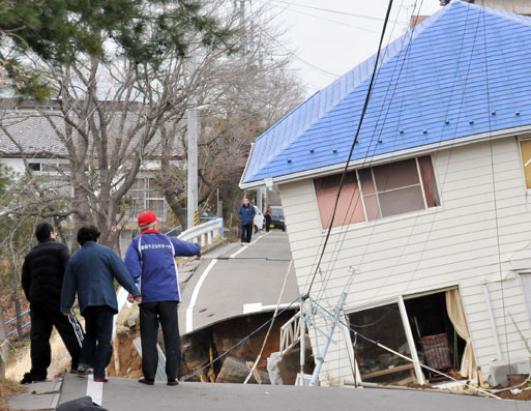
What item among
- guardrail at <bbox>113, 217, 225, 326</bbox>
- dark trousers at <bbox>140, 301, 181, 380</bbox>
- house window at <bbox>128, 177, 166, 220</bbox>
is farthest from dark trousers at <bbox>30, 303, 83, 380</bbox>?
house window at <bbox>128, 177, 166, 220</bbox>

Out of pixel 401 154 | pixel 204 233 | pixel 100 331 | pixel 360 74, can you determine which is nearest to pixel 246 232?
pixel 204 233

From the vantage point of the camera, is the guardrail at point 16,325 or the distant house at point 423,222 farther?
the guardrail at point 16,325

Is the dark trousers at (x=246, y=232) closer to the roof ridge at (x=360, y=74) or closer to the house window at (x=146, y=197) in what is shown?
the house window at (x=146, y=197)

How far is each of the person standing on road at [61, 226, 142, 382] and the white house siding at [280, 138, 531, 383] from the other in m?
9.22

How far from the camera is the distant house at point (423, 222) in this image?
17969 millimetres

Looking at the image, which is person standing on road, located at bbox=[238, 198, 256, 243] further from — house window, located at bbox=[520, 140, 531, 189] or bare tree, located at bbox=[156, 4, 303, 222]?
house window, located at bbox=[520, 140, 531, 189]

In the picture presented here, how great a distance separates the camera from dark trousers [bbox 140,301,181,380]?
9.67 m

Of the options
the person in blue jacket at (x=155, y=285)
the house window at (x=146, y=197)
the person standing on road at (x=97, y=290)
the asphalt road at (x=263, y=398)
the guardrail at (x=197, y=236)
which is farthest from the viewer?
the house window at (x=146, y=197)

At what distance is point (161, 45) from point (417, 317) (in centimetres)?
1030

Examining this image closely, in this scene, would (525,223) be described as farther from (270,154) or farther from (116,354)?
(116,354)

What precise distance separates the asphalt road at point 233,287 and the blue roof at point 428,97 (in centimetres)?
291

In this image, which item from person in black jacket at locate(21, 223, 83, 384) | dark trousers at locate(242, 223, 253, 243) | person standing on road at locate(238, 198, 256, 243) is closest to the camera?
person in black jacket at locate(21, 223, 83, 384)

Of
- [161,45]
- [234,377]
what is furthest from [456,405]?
[234,377]

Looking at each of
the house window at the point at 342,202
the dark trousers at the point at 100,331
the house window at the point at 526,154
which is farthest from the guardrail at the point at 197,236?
the dark trousers at the point at 100,331
